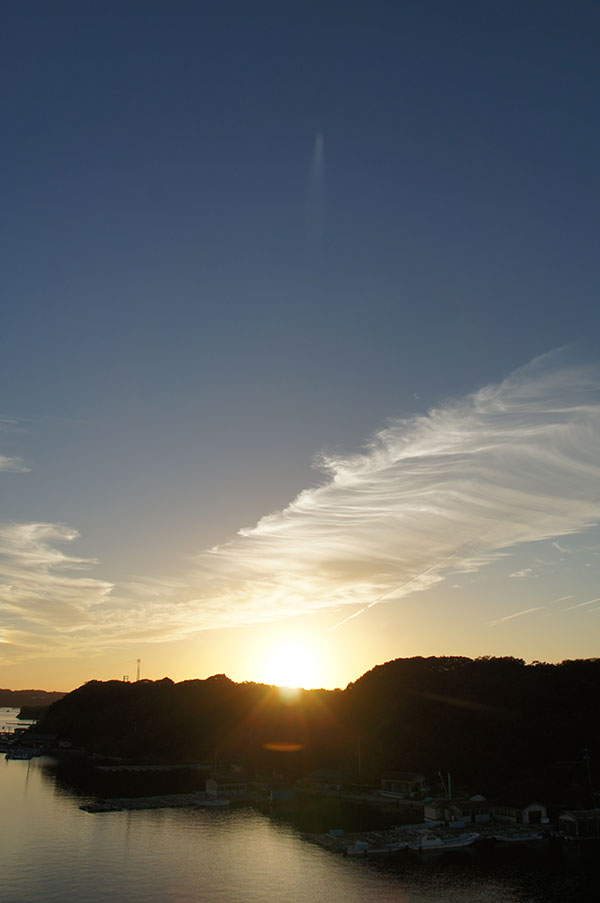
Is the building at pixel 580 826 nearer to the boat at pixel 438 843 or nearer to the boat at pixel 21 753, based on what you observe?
the boat at pixel 438 843

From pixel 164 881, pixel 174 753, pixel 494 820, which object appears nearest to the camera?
pixel 164 881

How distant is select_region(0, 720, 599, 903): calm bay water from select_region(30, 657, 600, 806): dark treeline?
2369cm

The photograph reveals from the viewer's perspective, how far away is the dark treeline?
83.0 m

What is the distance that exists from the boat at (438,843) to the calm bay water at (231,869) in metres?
2.19

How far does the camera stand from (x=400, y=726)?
97750mm

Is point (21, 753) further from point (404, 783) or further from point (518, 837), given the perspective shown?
point (518, 837)

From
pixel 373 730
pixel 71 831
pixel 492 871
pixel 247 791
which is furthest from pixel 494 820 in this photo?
pixel 71 831

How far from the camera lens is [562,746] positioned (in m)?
83.1

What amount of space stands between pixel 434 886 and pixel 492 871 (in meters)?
7.01

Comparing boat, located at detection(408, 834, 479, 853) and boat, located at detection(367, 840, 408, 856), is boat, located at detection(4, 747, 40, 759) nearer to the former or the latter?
boat, located at detection(367, 840, 408, 856)

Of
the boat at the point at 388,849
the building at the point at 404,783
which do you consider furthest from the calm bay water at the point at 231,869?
the building at the point at 404,783

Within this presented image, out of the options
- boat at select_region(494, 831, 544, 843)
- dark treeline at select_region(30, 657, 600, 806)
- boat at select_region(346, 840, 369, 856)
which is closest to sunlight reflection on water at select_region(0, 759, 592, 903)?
boat at select_region(346, 840, 369, 856)

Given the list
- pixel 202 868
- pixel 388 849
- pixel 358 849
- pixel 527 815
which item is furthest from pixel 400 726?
pixel 202 868

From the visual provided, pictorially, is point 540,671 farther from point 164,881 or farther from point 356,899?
point 164,881
